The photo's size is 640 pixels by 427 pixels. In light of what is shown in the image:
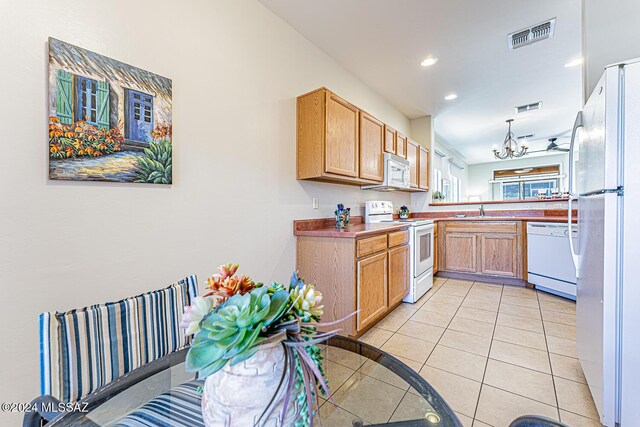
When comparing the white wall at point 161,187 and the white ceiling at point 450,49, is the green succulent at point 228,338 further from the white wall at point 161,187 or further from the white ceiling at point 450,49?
the white ceiling at point 450,49

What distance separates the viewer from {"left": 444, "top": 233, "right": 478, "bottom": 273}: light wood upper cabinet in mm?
4035

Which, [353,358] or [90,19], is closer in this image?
[353,358]

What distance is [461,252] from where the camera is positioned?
4129 mm

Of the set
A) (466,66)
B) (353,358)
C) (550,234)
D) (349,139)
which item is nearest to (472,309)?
(550,234)

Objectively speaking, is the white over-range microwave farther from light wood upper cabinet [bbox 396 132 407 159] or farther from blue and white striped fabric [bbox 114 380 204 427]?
blue and white striped fabric [bbox 114 380 204 427]

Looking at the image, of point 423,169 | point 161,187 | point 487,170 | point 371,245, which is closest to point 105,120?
point 161,187

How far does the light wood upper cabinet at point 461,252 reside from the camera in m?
4.04

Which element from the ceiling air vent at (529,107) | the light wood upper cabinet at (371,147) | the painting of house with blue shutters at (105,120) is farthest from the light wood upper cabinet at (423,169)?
the painting of house with blue shutters at (105,120)

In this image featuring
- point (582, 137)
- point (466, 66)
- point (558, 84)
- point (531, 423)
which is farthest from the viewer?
point (558, 84)

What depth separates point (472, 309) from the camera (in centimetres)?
296

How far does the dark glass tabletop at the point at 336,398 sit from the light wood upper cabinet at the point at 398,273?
181 cm

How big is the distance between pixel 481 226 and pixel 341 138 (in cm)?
270

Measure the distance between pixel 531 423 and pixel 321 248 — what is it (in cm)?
180

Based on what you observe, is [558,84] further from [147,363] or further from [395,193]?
[147,363]
